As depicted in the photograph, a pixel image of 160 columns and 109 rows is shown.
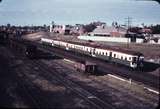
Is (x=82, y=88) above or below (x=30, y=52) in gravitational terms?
below

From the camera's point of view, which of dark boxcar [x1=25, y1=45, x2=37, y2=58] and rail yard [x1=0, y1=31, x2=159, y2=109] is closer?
rail yard [x1=0, y1=31, x2=159, y2=109]

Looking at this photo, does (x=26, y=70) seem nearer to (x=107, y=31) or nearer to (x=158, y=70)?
(x=158, y=70)

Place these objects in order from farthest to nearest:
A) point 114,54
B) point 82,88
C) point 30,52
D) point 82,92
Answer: point 30,52 → point 114,54 → point 82,88 → point 82,92

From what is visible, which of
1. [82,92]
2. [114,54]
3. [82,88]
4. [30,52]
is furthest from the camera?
[30,52]

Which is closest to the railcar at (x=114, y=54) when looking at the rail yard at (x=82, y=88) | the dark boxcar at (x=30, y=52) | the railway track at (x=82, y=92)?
the rail yard at (x=82, y=88)

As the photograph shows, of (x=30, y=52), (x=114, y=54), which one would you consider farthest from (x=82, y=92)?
(x=30, y=52)

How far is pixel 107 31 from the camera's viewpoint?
172 meters

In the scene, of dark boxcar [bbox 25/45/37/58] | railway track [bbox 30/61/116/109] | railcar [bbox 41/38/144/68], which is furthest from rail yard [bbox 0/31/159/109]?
dark boxcar [bbox 25/45/37/58]

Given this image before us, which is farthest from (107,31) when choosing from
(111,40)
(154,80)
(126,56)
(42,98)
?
(42,98)

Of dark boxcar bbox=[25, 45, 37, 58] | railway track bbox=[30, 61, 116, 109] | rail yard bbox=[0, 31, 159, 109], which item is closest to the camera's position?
railway track bbox=[30, 61, 116, 109]

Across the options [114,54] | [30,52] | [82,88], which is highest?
[114,54]

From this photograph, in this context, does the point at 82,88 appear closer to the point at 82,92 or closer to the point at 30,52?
the point at 82,92

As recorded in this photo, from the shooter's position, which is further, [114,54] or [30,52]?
[30,52]

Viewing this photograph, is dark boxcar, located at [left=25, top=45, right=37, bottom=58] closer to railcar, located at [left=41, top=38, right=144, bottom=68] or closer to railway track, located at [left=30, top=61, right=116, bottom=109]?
railcar, located at [left=41, top=38, right=144, bottom=68]
